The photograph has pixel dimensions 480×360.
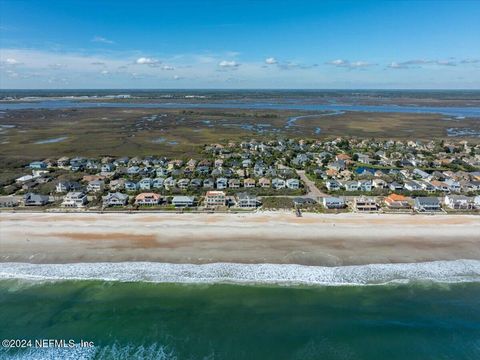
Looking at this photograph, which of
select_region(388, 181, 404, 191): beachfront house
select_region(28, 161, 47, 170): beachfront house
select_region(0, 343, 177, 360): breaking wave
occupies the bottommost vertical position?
select_region(0, 343, 177, 360): breaking wave

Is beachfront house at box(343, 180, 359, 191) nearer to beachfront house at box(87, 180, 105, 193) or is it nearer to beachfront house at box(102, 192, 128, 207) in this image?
beachfront house at box(102, 192, 128, 207)

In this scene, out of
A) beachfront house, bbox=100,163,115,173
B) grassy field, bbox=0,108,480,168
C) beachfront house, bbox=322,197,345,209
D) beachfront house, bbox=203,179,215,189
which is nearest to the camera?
beachfront house, bbox=322,197,345,209

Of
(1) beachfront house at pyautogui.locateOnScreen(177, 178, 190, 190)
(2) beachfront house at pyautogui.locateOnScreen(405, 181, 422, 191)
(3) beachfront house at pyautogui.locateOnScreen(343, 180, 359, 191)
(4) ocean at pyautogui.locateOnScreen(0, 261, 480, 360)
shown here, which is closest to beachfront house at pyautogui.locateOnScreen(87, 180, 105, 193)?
(1) beachfront house at pyautogui.locateOnScreen(177, 178, 190, 190)

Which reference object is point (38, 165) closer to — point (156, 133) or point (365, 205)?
point (156, 133)

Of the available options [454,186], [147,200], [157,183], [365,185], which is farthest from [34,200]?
[454,186]

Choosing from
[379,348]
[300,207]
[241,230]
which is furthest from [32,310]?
[300,207]

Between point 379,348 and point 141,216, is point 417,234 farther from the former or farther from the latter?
point 141,216

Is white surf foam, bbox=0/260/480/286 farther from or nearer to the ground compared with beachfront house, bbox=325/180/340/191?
nearer to the ground
